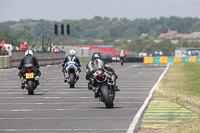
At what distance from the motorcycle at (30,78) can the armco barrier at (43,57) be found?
2744cm

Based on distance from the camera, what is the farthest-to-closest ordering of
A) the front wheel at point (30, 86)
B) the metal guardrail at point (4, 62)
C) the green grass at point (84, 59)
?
the green grass at point (84, 59), the metal guardrail at point (4, 62), the front wheel at point (30, 86)

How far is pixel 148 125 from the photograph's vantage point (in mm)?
11133

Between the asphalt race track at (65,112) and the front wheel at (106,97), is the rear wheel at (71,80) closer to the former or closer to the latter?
the asphalt race track at (65,112)

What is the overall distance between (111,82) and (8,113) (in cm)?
288

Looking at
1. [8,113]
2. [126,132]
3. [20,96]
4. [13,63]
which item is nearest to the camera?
[126,132]

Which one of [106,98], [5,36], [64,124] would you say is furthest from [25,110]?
[5,36]

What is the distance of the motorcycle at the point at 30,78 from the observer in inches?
760

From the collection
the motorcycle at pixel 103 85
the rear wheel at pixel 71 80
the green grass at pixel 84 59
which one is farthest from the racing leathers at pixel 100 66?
the green grass at pixel 84 59

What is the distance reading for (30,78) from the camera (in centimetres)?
1939

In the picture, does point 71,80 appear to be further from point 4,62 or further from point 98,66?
point 4,62

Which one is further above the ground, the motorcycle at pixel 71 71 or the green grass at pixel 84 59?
the motorcycle at pixel 71 71

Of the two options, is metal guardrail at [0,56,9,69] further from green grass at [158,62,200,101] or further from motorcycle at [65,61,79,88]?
motorcycle at [65,61,79,88]

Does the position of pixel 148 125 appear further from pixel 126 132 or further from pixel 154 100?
pixel 154 100

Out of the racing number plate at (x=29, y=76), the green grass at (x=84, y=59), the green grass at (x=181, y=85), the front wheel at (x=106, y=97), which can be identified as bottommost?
the green grass at (x=84, y=59)
